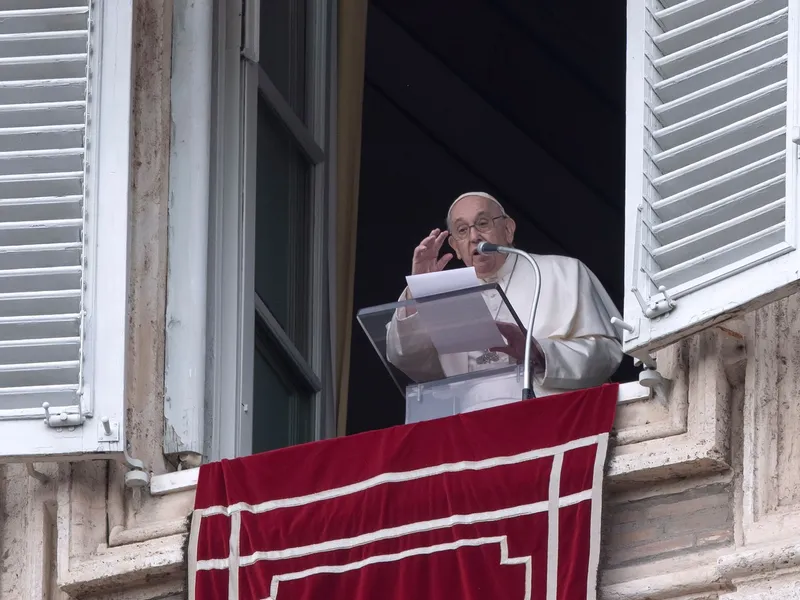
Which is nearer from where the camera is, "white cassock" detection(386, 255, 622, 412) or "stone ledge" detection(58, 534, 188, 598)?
"stone ledge" detection(58, 534, 188, 598)

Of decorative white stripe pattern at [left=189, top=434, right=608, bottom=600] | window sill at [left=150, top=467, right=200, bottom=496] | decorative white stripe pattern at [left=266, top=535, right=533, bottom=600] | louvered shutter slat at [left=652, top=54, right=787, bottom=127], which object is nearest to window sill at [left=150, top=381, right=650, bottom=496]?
window sill at [left=150, top=467, right=200, bottom=496]

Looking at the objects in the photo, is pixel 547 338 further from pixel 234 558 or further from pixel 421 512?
pixel 234 558

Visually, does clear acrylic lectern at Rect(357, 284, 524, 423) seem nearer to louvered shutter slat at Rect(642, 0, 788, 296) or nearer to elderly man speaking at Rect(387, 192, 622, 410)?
elderly man speaking at Rect(387, 192, 622, 410)

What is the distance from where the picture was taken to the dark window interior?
403 inches

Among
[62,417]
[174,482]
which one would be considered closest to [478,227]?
[174,482]

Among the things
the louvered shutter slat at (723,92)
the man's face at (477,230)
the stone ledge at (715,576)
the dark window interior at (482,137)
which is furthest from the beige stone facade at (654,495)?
the dark window interior at (482,137)

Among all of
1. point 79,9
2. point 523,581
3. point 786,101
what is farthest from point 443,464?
point 79,9

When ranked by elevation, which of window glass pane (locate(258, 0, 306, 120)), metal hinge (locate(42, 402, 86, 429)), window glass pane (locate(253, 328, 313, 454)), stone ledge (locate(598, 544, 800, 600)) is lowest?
stone ledge (locate(598, 544, 800, 600))

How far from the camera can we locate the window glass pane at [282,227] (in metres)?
6.93

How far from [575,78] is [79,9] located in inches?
172

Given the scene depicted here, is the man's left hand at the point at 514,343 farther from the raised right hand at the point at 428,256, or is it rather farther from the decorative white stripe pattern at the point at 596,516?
the decorative white stripe pattern at the point at 596,516

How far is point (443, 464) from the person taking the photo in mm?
5594

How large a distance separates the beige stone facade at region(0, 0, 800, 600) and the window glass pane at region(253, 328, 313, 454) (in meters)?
0.57

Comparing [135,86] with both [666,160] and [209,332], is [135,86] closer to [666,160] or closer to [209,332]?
[209,332]
